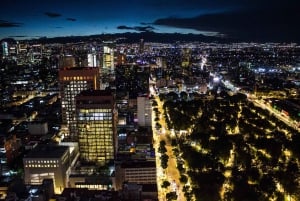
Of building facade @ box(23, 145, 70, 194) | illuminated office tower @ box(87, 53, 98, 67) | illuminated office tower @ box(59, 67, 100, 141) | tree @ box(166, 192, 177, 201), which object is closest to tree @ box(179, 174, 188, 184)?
tree @ box(166, 192, 177, 201)

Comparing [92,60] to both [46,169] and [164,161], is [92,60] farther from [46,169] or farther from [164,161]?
[46,169]

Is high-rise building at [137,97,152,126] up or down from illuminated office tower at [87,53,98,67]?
down

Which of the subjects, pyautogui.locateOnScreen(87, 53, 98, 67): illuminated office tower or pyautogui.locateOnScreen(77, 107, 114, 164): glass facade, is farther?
pyautogui.locateOnScreen(87, 53, 98, 67): illuminated office tower

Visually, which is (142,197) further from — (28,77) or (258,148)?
(28,77)

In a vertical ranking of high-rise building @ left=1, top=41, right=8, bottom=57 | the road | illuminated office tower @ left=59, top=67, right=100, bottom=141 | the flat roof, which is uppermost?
high-rise building @ left=1, top=41, right=8, bottom=57

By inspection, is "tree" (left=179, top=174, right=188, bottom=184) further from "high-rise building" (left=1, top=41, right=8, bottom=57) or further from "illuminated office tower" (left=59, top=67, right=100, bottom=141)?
"high-rise building" (left=1, top=41, right=8, bottom=57)

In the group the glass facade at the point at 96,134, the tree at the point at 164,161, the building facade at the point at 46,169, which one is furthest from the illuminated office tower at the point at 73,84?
the tree at the point at 164,161

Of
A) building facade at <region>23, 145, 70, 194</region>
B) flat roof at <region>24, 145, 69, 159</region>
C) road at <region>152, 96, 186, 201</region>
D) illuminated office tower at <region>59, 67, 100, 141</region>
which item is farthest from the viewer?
illuminated office tower at <region>59, 67, 100, 141</region>

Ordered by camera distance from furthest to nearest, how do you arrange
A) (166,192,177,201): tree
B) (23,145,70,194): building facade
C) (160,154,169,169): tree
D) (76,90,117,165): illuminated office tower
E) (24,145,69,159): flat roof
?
(76,90,117,165): illuminated office tower < (160,154,169,169): tree < (24,145,69,159): flat roof < (23,145,70,194): building facade < (166,192,177,201): tree
